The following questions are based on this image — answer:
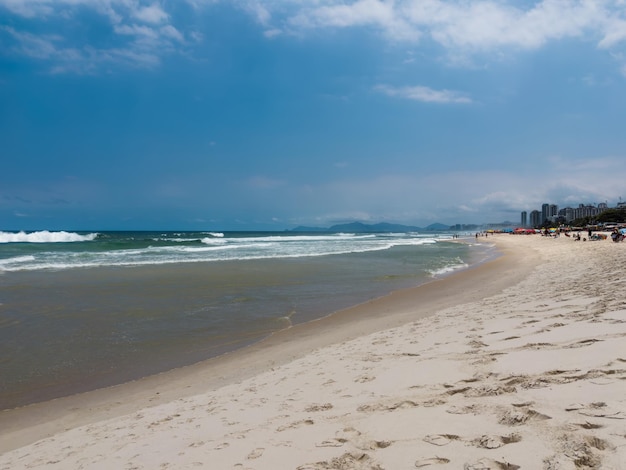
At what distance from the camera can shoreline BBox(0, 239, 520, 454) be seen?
17.7 ft

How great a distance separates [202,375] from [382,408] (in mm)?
4062

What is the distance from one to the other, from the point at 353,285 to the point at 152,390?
1103cm

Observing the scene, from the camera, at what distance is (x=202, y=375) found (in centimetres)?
679

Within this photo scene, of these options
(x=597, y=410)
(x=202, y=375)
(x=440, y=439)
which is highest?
(x=597, y=410)

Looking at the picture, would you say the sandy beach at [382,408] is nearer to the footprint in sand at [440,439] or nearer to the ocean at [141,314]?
the footprint in sand at [440,439]

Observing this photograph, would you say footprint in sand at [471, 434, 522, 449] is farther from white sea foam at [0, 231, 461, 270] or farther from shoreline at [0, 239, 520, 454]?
white sea foam at [0, 231, 461, 270]

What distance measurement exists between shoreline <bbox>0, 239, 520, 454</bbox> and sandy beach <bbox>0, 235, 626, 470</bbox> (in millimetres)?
38

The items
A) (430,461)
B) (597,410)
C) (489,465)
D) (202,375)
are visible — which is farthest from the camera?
(202,375)

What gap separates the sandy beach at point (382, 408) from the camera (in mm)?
2680

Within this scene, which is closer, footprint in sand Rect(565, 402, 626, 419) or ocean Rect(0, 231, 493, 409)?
footprint in sand Rect(565, 402, 626, 419)

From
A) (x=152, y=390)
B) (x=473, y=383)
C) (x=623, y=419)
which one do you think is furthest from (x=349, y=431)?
(x=152, y=390)

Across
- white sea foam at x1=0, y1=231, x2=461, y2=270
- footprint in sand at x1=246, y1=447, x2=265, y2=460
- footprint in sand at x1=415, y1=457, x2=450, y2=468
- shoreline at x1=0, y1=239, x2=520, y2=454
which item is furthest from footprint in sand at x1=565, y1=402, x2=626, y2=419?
white sea foam at x1=0, y1=231, x2=461, y2=270

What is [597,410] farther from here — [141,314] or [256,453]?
[141,314]

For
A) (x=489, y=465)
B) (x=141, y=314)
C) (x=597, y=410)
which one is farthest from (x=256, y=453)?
(x=141, y=314)
